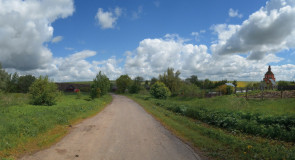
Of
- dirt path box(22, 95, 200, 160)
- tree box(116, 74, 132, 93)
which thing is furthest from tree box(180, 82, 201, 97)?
tree box(116, 74, 132, 93)

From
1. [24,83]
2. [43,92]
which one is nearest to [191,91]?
[43,92]

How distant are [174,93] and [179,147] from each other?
3913 cm

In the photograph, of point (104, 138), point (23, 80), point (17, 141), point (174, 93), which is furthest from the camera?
point (23, 80)

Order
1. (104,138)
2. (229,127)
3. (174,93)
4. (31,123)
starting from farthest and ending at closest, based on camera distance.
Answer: (174,93) → (229,127) → (31,123) → (104,138)

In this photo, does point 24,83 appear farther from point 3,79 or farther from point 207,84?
point 207,84

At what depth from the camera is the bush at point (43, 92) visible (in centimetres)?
1839

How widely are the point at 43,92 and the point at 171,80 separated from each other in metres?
35.6

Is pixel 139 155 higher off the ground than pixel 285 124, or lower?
lower

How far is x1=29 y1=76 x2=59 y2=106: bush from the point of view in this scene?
18.4 m

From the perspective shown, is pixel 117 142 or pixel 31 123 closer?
pixel 117 142

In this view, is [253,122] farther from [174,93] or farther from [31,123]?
[174,93]

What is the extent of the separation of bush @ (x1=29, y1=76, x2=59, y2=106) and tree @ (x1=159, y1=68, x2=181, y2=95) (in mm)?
33296

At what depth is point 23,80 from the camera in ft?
224

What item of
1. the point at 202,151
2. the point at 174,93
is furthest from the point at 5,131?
the point at 174,93
